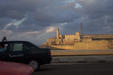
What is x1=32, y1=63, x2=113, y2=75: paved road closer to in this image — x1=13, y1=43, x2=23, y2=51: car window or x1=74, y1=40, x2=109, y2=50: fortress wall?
x1=13, y1=43, x2=23, y2=51: car window

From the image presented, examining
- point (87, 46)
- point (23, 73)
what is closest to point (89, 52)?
point (23, 73)

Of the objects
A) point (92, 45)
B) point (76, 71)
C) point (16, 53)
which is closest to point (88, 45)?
point (92, 45)

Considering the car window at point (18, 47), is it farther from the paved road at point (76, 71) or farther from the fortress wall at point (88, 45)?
the fortress wall at point (88, 45)

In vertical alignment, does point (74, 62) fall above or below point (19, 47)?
below

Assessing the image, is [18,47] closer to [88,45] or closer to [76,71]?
[76,71]

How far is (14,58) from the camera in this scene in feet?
35.3

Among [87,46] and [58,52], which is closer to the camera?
[58,52]

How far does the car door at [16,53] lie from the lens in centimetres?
1073

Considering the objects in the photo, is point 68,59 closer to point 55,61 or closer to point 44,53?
point 55,61

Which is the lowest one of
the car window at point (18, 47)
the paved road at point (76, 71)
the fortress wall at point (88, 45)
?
the paved road at point (76, 71)

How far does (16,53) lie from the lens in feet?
35.3

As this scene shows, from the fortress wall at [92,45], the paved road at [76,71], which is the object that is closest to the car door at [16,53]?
the paved road at [76,71]

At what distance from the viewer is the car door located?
1073cm

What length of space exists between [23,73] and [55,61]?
38.2 ft
